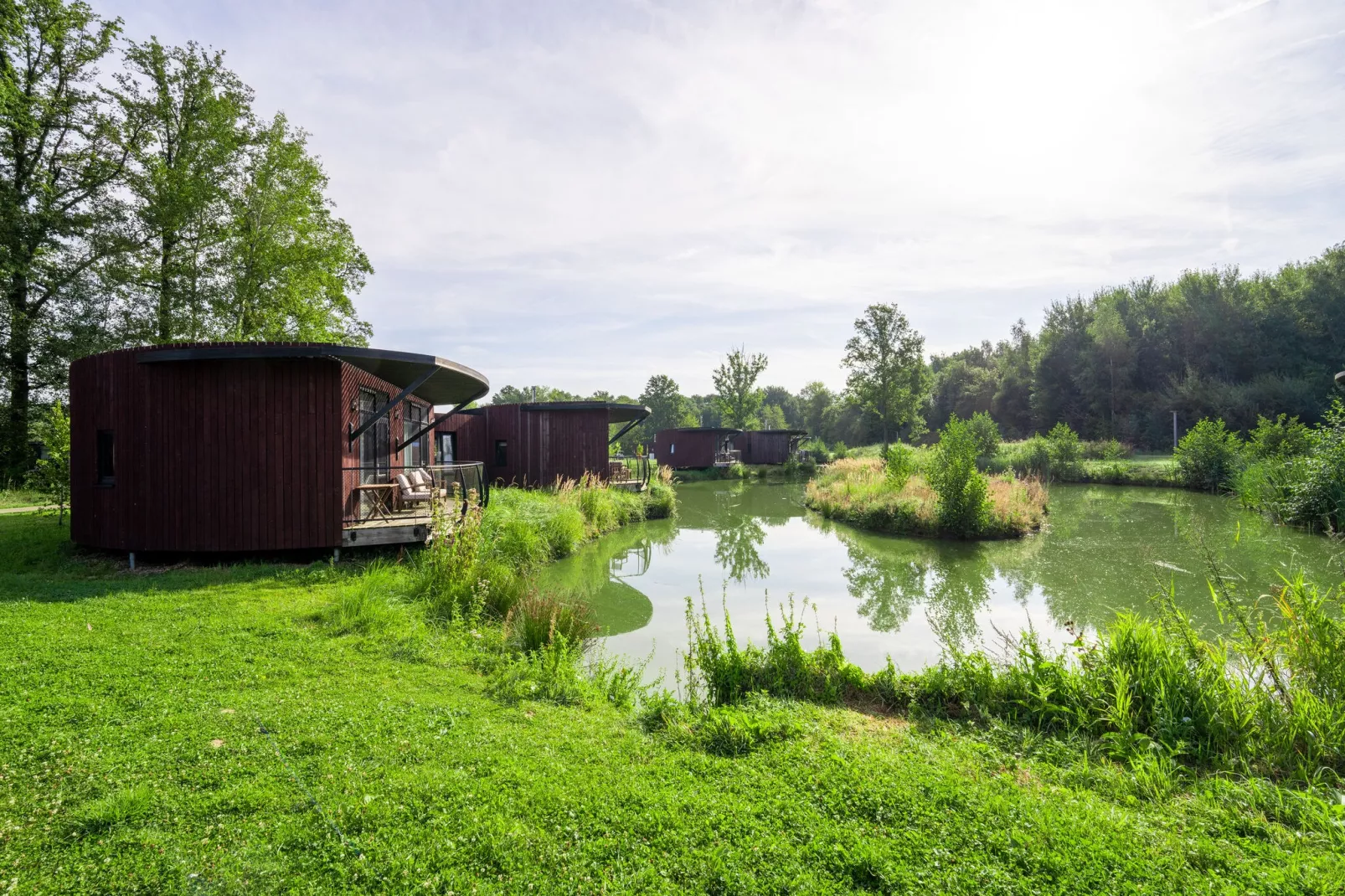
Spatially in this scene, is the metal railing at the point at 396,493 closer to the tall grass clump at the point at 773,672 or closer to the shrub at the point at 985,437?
the tall grass clump at the point at 773,672

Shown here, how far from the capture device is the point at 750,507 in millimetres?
20297

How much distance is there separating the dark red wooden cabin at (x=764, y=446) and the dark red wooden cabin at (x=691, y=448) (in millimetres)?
2925

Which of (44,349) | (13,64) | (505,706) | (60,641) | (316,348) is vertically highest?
(13,64)

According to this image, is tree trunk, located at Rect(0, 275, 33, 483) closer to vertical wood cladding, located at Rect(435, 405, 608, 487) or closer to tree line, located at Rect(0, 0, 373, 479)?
tree line, located at Rect(0, 0, 373, 479)

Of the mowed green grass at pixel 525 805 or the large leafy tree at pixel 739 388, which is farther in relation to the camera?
the large leafy tree at pixel 739 388

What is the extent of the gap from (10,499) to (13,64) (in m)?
10.7

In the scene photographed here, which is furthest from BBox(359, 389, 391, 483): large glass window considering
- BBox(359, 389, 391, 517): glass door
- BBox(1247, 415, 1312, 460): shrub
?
BBox(1247, 415, 1312, 460): shrub

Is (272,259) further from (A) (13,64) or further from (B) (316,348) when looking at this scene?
(B) (316,348)

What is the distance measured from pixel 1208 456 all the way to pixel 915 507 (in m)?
13.4

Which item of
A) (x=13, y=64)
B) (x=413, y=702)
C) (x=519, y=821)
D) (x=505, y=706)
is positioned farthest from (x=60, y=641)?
(x=13, y=64)

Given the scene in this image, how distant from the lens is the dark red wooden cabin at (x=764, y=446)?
3669 centimetres

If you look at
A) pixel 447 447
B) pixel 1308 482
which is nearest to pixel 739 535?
pixel 447 447

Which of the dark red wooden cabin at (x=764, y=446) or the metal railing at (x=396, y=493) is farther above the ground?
the dark red wooden cabin at (x=764, y=446)

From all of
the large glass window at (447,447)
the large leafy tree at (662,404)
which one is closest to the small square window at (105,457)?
the large glass window at (447,447)
